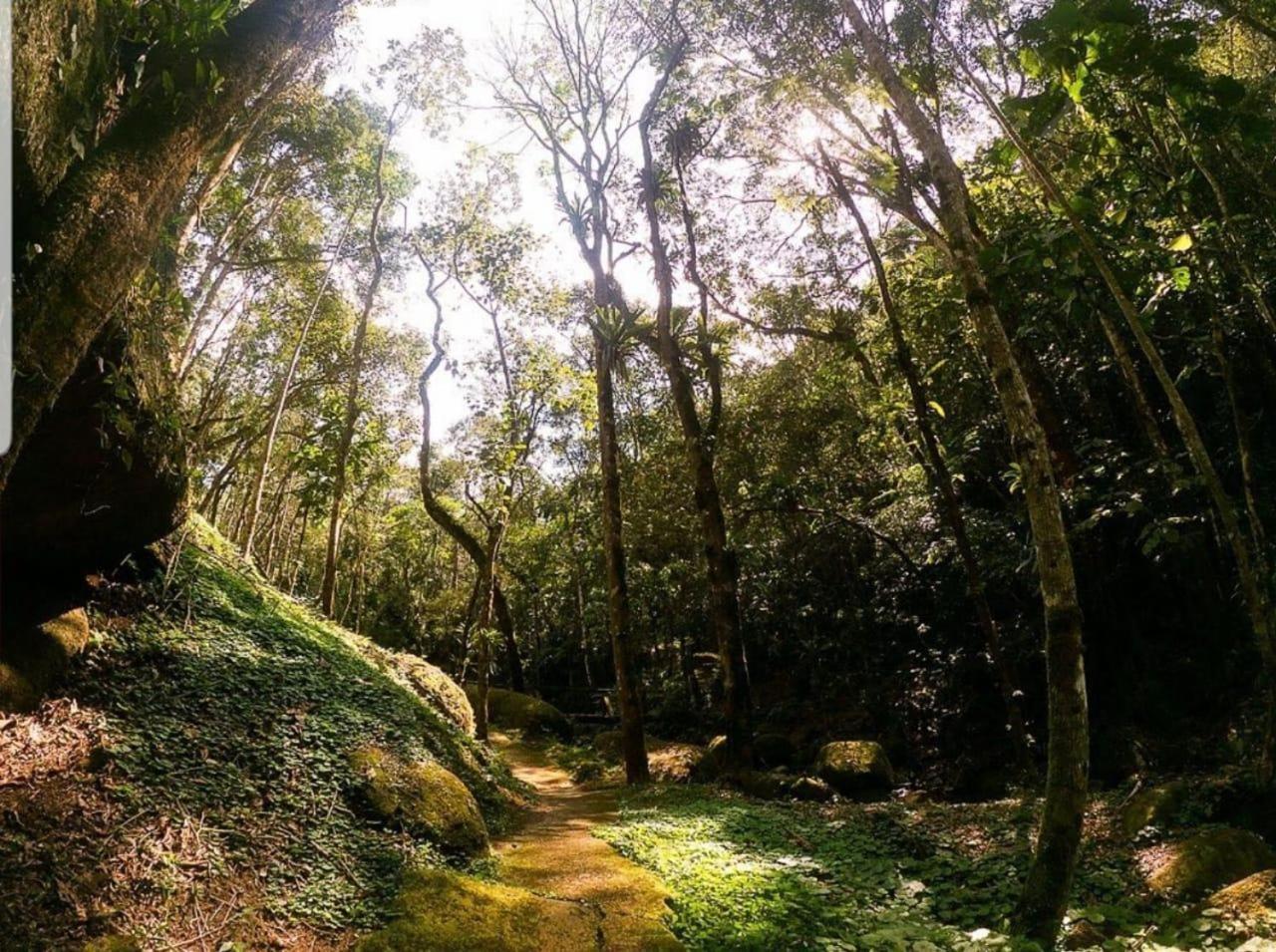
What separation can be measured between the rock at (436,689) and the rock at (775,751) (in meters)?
5.84

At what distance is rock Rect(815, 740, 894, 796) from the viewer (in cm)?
1146

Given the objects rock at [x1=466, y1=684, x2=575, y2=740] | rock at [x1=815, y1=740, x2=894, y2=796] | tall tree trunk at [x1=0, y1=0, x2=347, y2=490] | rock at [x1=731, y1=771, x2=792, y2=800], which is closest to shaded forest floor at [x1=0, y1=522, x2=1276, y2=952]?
rock at [x1=731, y1=771, x2=792, y2=800]

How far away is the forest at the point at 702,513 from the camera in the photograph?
379cm

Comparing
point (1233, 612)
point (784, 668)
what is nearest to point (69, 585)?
point (1233, 612)

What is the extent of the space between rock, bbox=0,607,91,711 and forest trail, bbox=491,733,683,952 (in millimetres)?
3760

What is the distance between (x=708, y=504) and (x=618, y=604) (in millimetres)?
2262

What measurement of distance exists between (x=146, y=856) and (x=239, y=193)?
11.9m

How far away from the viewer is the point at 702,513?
11883 mm

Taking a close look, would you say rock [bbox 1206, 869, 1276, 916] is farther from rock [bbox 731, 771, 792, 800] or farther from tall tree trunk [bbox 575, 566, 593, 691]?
tall tree trunk [bbox 575, 566, 593, 691]

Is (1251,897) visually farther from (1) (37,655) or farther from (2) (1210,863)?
(1) (37,655)

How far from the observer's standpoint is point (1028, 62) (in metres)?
3.37

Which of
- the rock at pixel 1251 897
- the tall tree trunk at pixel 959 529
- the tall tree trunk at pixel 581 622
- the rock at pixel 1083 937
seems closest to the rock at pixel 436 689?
the tall tree trunk at pixel 959 529

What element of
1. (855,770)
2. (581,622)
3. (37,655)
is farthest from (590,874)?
(581,622)

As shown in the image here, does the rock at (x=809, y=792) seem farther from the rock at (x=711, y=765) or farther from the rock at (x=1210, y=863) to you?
the rock at (x=1210, y=863)
